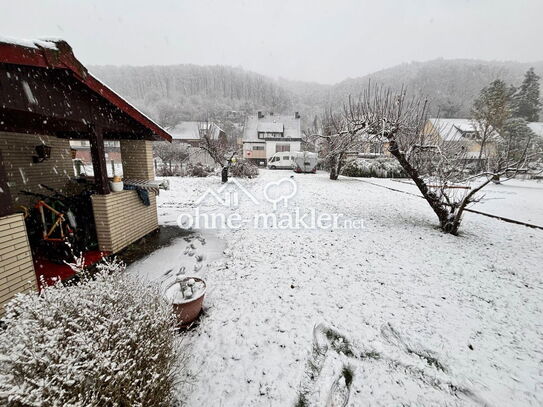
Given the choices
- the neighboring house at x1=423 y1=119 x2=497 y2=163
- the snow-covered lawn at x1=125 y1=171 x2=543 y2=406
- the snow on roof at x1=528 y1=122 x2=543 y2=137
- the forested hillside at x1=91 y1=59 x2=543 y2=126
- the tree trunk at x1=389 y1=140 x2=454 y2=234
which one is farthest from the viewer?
the forested hillside at x1=91 y1=59 x2=543 y2=126

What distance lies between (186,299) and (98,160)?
3.52m

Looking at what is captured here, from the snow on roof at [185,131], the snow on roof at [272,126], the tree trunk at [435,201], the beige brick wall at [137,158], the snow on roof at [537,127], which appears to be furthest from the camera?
the snow on roof at [272,126]

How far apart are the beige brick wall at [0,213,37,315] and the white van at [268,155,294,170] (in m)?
29.2

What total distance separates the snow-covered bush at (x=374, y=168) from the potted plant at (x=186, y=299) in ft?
66.2

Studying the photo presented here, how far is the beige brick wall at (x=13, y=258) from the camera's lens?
278 cm

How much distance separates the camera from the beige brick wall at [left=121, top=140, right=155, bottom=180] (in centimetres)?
600

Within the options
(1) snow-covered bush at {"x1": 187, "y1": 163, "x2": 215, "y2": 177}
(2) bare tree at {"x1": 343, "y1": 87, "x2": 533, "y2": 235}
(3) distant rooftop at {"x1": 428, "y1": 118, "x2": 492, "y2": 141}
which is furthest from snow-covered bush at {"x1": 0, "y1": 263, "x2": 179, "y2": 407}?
(1) snow-covered bush at {"x1": 187, "y1": 163, "x2": 215, "y2": 177}

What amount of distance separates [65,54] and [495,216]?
12335 millimetres

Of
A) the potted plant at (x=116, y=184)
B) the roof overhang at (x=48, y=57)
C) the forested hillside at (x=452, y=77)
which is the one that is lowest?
the potted plant at (x=116, y=184)

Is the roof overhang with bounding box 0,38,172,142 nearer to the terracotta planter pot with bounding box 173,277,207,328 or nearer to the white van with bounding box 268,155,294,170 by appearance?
the terracotta planter pot with bounding box 173,277,207,328

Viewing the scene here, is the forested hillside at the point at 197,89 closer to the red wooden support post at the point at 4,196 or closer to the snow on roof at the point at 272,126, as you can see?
the snow on roof at the point at 272,126

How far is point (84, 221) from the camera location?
15.4ft

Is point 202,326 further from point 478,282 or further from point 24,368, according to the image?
point 478,282

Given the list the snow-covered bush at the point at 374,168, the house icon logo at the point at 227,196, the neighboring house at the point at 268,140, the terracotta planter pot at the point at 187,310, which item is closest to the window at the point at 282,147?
the neighboring house at the point at 268,140
